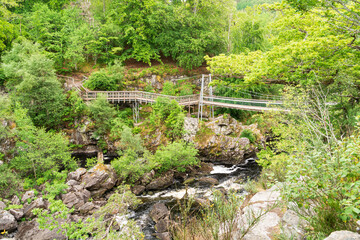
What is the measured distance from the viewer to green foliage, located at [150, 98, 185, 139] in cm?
1599

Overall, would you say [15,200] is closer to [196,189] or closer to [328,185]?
[196,189]

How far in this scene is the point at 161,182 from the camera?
1266 centimetres

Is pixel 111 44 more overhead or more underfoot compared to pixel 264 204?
more overhead

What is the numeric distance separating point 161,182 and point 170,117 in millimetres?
5448

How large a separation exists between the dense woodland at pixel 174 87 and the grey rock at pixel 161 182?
28.8 inches

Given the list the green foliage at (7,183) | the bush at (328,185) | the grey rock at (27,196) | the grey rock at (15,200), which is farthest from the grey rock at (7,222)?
the bush at (328,185)

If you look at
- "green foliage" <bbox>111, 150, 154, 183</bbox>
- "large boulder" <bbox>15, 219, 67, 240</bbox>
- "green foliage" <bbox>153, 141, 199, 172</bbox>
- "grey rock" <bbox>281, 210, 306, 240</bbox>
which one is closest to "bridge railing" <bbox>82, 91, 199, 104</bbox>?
"green foliage" <bbox>153, 141, 199, 172</bbox>

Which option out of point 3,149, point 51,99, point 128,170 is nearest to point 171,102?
point 128,170

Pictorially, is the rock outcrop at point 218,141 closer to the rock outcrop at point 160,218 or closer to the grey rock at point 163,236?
the rock outcrop at point 160,218

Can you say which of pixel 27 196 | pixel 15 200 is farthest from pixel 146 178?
pixel 15 200

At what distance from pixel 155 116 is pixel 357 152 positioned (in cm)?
1524

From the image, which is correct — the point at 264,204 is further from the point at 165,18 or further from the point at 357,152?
the point at 165,18

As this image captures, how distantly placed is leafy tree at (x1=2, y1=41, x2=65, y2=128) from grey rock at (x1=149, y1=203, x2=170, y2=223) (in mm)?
11756

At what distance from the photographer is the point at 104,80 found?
61.3 feet
